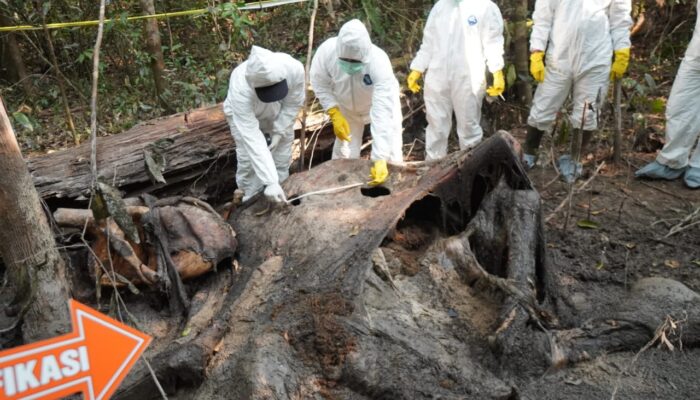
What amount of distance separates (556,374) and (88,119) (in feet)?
24.0

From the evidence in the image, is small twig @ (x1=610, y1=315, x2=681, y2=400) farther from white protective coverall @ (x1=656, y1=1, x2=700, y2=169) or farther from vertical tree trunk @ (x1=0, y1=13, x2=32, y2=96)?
vertical tree trunk @ (x1=0, y1=13, x2=32, y2=96)

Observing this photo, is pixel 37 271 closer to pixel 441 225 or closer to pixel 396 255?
pixel 396 255

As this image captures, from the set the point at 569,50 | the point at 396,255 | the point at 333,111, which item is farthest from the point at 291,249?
the point at 569,50

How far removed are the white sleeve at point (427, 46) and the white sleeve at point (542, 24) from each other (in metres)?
1.01

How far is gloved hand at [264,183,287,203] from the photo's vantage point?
4.13 meters

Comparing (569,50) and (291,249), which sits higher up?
Result: (569,50)

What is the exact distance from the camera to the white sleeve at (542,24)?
5582 millimetres

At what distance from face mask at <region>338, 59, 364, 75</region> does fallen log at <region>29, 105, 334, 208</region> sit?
1.28 metres

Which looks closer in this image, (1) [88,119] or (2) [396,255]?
(2) [396,255]

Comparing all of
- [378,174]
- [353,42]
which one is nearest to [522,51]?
[353,42]

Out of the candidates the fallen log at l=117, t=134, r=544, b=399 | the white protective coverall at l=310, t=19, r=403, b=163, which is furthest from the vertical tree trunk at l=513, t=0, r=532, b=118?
the fallen log at l=117, t=134, r=544, b=399

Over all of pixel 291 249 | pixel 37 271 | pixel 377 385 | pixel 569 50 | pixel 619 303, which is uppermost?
pixel 569 50

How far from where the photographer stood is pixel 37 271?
3191 millimetres

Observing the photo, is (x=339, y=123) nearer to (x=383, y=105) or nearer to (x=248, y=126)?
(x=383, y=105)
